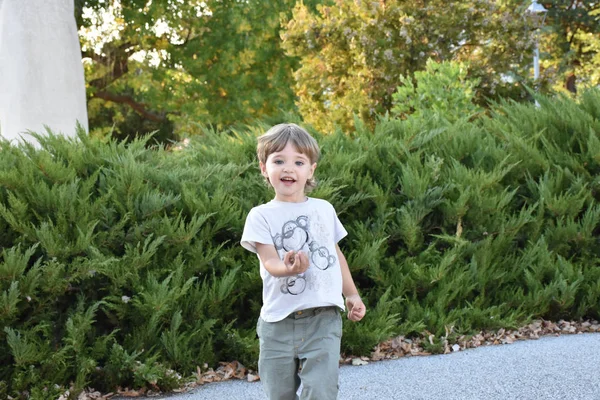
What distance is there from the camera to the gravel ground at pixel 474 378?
4062 millimetres

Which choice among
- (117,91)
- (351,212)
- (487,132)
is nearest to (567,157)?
(487,132)

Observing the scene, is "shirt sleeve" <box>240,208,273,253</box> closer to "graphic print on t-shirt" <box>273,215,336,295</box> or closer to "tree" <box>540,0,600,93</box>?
"graphic print on t-shirt" <box>273,215,336,295</box>

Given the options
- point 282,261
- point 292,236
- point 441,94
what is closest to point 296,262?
point 282,261

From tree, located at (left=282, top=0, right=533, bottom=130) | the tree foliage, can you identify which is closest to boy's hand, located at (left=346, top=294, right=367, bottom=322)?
the tree foliage

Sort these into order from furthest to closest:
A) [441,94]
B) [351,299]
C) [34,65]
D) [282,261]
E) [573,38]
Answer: [573,38] < [441,94] < [34,65] < [351,299] < [282,261]

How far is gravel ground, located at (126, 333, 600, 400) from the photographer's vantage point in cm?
406

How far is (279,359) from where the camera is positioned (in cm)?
306

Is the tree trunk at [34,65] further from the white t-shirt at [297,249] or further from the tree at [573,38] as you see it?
the tree at [573,38]

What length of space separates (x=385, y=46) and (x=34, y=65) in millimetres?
7405

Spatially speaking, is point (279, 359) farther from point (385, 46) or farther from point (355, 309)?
point (385, 46)

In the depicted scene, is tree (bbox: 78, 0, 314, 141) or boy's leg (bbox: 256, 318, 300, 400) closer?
boy's leg (bbox: 256, 318, 300, 400)

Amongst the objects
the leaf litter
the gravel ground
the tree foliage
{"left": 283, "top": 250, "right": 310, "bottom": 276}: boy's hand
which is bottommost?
the leaf litter

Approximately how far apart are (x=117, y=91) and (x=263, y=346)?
69.9 feet

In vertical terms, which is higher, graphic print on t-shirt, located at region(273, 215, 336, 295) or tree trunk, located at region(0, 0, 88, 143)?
tree trunk, located at region(0, 0, 88, 143)
